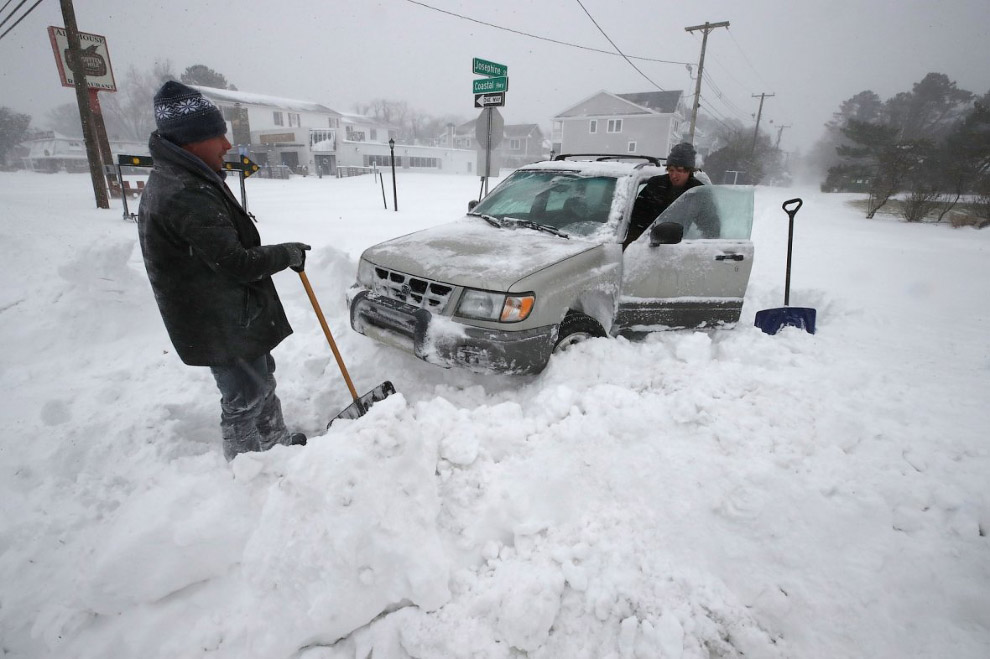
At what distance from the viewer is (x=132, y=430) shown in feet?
9.59

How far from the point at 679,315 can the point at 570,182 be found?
1.57m

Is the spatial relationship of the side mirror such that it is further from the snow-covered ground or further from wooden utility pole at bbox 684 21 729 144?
wooden utility pole at bbox 684 21 729 144

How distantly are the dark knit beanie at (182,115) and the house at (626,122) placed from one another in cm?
4099

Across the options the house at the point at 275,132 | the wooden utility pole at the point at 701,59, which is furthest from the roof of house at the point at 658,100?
the house at the point at 275,132

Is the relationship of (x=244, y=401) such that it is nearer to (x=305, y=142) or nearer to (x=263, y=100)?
(x=305, y=142)

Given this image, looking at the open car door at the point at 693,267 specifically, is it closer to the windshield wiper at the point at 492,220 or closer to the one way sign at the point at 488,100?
the windshield wiper at the point at 492,220

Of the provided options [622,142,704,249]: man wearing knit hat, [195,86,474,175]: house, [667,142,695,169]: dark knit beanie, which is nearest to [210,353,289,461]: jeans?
[622,142,704,249]: man wearing knit hat

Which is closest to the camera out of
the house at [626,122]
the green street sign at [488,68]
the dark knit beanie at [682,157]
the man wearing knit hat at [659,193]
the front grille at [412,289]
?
the front grille at [412,289]

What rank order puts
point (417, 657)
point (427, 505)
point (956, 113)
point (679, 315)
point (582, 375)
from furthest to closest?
1. point (956, 113)
2. point (679, 315)
3. point (582, 375)
4. point (427, 505)
5. point (417, 657)

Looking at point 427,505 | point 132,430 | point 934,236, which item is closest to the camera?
point 427,505

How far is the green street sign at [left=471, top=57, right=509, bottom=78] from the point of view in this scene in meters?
7.34

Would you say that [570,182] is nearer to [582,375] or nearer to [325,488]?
[582,375]

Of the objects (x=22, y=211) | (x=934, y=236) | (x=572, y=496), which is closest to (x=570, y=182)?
(x=572, y=496)

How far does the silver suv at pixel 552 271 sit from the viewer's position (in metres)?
2.91
